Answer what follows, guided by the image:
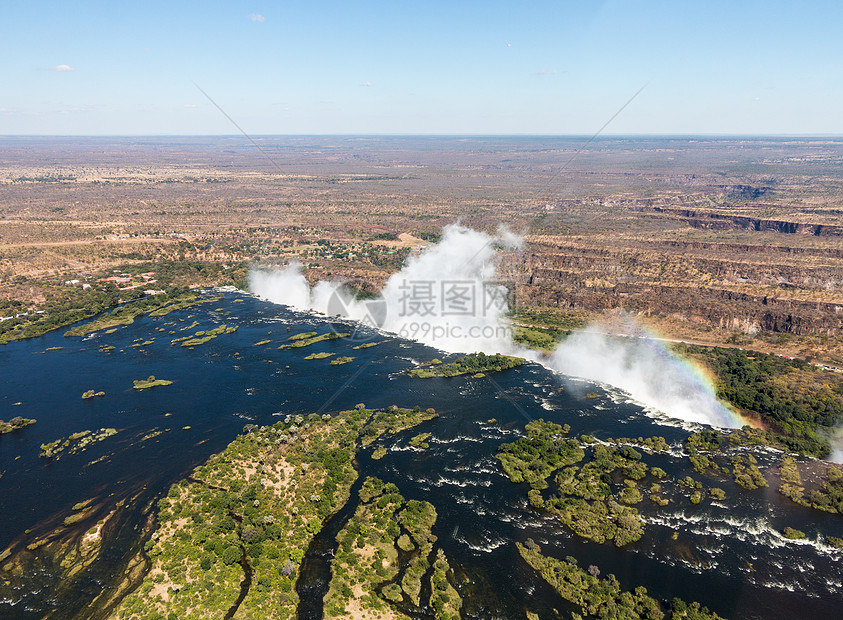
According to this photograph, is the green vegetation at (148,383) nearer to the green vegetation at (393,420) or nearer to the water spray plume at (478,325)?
the green vegetation at (393,420)

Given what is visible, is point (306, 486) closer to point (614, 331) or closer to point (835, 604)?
point (835, 604)

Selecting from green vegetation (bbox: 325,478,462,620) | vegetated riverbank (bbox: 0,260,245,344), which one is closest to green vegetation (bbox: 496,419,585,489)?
green vegetation (bbox: 325,478,462,620)

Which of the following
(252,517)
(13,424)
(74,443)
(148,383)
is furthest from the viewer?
(148,383)

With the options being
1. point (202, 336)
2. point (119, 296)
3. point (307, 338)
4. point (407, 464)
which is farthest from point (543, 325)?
point (119, 296)


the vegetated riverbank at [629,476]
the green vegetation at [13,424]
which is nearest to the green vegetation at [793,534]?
the vegetated riverbank at [629,476]

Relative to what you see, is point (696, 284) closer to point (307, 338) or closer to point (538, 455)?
point (538, 455)
